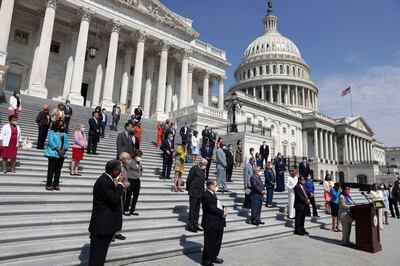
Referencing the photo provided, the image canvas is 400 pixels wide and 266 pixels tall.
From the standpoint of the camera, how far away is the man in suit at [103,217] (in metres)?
4.04

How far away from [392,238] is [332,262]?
4.75 metres

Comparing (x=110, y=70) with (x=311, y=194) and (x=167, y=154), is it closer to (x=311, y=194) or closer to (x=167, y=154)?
(x=167, y=154)

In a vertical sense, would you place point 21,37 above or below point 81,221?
above

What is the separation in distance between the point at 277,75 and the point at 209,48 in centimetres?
5405

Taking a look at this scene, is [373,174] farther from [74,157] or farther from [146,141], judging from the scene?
[74,157]

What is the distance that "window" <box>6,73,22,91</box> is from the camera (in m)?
25.7

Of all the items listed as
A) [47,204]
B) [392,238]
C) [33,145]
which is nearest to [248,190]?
[392,238]

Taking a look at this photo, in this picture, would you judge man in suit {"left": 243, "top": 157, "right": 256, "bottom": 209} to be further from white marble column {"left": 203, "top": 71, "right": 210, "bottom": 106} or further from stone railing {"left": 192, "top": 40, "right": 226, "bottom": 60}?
stone railing {"left": 192, "top": 40, "right": 226, "bottom": 60}

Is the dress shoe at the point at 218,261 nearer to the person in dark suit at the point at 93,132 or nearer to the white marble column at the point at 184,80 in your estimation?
the person in dark suit at the point at 93,132

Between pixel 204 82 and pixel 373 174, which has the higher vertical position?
pixel 204 82

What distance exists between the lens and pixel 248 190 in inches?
398

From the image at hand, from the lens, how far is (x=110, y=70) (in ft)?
88.1

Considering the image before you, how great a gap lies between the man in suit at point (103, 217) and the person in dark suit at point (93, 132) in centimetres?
811

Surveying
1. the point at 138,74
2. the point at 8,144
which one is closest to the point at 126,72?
the point at 138,74
